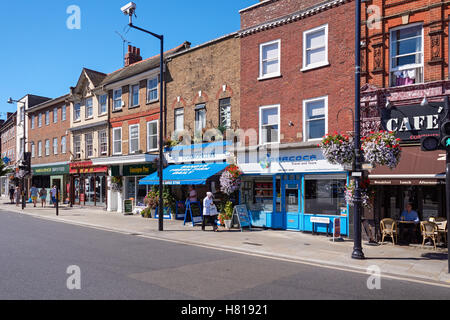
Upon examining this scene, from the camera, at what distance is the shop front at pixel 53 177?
1173 inches

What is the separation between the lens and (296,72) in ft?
48.9

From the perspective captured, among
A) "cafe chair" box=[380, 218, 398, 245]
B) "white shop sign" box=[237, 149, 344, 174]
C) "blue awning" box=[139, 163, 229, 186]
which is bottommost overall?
"cafe chair" box=[380, 218, 398, 245]

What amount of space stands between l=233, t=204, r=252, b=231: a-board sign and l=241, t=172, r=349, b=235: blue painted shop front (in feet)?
2.49

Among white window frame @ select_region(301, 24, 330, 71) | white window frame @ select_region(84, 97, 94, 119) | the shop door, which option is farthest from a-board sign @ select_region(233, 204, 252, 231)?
white window frame @ select_region(84, 97, 94, 119)

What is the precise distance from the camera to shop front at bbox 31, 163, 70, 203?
29802 mm

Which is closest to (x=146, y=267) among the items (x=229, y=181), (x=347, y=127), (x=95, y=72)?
(x=229, y=181)

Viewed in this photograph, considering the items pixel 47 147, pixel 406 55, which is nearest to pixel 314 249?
pixel 406 55

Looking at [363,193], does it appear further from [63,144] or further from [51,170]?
[51,170]

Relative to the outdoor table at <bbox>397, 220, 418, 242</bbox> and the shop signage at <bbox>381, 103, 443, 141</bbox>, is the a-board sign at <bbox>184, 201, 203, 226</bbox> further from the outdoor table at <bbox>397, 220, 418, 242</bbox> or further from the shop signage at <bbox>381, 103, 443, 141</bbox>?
the shop signage at <bbox>381, 103, 443, 141</bbox>

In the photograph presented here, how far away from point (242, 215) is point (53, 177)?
76.3ft

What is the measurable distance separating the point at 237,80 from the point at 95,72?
15.5 meters

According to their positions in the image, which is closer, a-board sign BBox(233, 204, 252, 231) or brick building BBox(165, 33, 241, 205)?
a-board sign BBox(233, 204, 252, 231)
